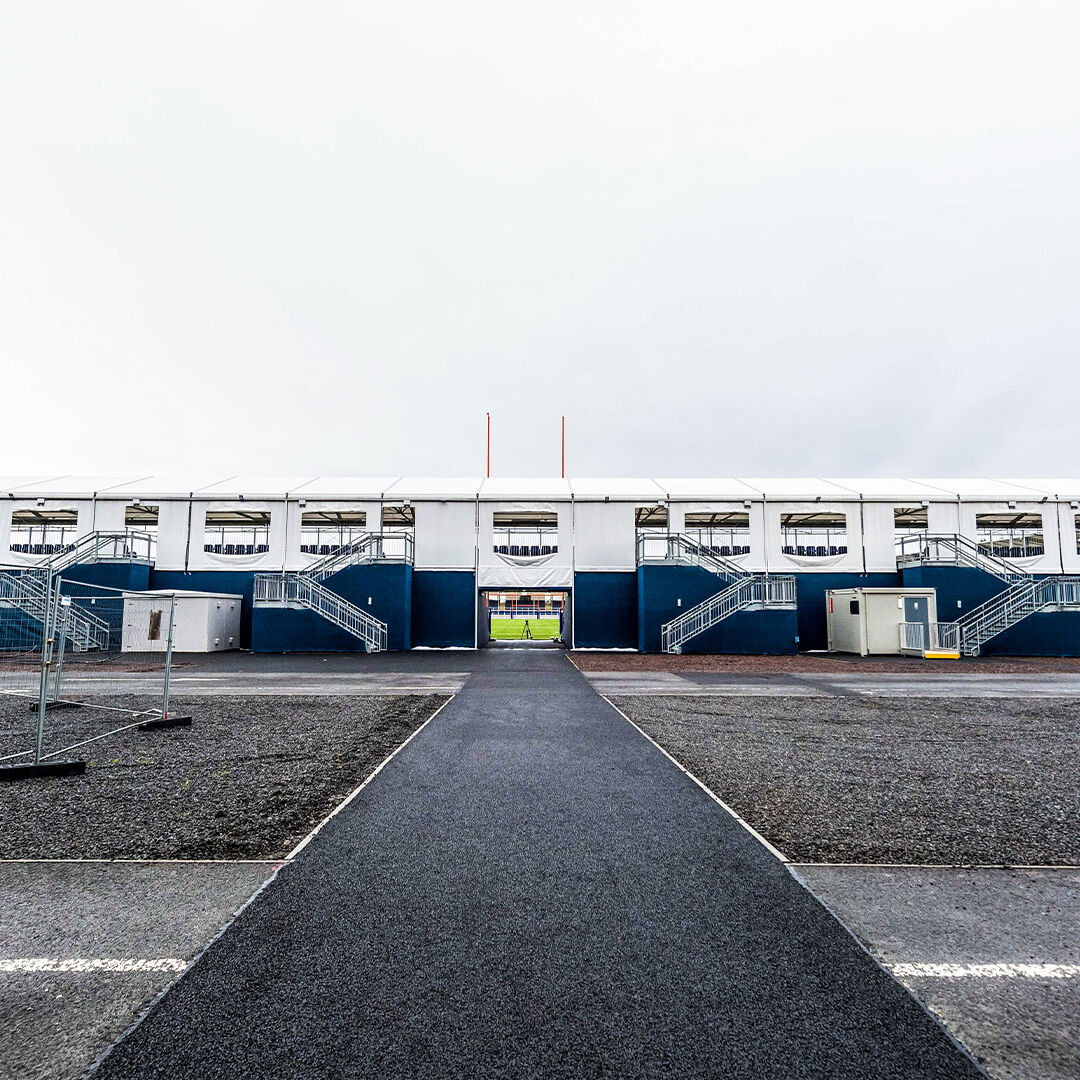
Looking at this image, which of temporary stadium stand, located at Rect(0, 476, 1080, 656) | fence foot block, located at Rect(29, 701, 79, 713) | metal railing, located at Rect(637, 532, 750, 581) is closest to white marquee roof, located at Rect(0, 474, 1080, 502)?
temporary stadium stand, located at Rect(0, 476, 1080, 656)

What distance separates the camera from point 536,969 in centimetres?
304

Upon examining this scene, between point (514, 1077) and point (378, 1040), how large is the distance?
0.59m

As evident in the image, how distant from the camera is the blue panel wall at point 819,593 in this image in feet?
104

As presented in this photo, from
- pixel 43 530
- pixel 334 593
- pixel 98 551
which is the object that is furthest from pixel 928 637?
pixel 43 530

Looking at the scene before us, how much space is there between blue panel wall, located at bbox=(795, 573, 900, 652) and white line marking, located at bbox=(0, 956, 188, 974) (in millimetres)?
31811

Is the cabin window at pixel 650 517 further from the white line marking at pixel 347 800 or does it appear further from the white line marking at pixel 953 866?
the white line marking at pixel 953 866

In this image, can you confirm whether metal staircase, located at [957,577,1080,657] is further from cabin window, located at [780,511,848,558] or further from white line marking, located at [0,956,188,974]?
white line marking, located at [0,956,188,974]

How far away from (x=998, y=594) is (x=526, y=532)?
2379 cm

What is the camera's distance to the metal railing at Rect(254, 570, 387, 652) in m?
28.2

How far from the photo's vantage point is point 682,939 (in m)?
3.34

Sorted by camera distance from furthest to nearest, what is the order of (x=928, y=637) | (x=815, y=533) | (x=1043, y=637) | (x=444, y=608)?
(x=815, y=533), (x=444, y=608), (x=1043, y=637), (x=928, y=637)

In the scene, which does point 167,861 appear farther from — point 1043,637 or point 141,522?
point 1043,637

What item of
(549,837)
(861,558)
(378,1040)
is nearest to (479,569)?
(861,558)

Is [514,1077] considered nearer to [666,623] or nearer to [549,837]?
[549,837]
